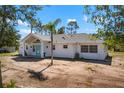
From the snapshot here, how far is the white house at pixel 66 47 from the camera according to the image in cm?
2553

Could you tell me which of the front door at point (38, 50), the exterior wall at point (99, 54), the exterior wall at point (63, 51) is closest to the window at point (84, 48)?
the exterior wall at point (99, 54)

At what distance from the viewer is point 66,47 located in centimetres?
2791

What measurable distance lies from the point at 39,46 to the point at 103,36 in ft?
63.6

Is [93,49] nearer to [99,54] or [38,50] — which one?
[99,54]

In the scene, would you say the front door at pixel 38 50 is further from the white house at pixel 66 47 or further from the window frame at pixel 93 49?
the window frame at pixel 93 49

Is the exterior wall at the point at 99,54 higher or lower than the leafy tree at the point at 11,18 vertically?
lower

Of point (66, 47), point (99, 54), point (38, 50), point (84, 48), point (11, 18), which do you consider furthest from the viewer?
point (38, 50)

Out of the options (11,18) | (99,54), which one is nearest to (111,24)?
(11,18)

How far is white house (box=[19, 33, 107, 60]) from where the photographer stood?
2553 centimetres

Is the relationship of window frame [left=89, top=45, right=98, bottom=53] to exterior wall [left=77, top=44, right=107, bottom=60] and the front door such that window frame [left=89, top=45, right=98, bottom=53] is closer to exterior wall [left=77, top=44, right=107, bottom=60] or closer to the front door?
exterior wall [left=77, top=44, right=107, bottom=60]

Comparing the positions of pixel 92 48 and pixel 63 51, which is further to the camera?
pixel 63 51
